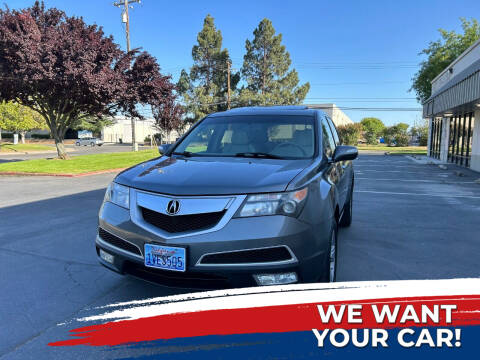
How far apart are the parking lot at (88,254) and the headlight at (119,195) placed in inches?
36.8

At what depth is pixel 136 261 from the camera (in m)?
2.76

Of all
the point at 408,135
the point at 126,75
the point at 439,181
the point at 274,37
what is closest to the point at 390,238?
the point at 439,181

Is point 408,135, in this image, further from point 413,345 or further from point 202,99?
point 413,345

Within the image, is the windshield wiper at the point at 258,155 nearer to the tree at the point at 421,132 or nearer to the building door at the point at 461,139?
the building door at the point at 461,139

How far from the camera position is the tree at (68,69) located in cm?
1531

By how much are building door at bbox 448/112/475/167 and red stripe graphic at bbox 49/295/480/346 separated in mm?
19384

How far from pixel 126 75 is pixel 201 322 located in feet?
59.4

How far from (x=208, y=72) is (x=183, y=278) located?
5118cm

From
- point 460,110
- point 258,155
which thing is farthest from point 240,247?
point 460,110

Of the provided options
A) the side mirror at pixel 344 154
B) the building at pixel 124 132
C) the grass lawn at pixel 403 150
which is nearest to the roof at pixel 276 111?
the side mirror at pixel 344 154

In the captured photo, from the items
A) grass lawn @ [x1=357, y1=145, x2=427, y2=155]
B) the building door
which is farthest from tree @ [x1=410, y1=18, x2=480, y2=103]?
the building door

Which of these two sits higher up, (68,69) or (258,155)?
(68,69)

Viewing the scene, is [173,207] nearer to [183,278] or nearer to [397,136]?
[183,278]

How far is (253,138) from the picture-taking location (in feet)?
12.9
